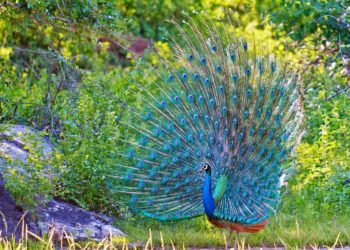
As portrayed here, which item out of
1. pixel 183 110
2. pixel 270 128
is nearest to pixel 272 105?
pixel 270 128

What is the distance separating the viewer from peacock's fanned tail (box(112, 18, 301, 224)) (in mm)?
9109

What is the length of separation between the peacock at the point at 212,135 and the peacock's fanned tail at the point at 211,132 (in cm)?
1

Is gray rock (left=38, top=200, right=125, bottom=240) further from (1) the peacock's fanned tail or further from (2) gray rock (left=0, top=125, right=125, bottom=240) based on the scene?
(1) the peacock's fanned tail

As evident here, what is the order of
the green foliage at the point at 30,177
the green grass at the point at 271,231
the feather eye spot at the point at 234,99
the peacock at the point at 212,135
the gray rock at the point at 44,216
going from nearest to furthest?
the green foliage at the point at 30,177 < the gray rock at the point at 44,216 < the green grass at the point at 271,231 < the peacock at the point at 212,135 < the feather eye spot at the point at 234,99

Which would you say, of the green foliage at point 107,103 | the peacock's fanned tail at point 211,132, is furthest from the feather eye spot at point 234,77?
the green foliage at point 107,103

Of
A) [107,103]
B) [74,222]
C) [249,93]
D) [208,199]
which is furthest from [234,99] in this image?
[107,103]

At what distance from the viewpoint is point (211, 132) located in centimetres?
937

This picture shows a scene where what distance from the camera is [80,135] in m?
10.2

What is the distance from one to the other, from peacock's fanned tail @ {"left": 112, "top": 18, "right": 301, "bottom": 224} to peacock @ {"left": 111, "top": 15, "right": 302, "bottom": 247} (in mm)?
10

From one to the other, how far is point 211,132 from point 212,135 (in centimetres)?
4

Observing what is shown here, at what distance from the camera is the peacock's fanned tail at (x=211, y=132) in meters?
9.11

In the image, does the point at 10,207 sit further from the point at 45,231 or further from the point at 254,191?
the point at 254,191

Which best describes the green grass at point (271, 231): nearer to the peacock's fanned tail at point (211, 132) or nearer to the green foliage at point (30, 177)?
the peacock's fanned tail at point (211, 132)

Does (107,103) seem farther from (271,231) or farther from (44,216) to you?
(271,231)
